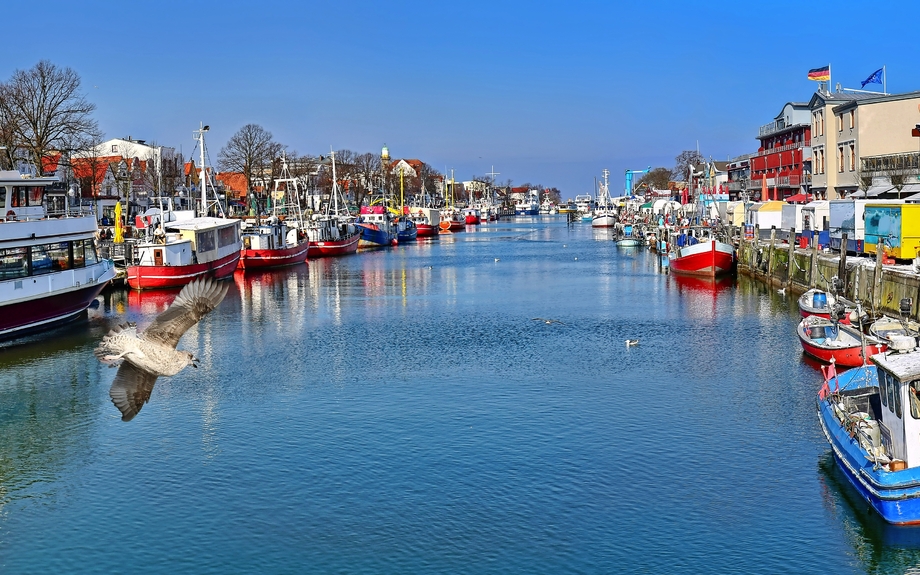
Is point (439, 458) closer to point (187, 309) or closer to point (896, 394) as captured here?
point (187, 309)

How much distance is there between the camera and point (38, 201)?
4275 centimetres

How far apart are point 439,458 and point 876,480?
984 centimetres

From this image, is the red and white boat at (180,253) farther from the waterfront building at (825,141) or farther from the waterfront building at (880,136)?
the waterfront building at (825,141)

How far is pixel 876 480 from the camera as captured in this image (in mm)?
18781

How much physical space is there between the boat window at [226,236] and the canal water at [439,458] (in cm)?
2044

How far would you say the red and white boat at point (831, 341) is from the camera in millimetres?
30641

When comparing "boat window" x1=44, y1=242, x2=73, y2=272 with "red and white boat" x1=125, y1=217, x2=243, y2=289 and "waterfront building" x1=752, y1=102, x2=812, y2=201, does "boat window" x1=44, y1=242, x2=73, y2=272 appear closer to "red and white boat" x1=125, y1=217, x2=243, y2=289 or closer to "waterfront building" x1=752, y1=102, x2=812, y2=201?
"red and white boat" x1=125, y1=217, x2=243, y2=289

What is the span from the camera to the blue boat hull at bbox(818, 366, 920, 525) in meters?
18.3

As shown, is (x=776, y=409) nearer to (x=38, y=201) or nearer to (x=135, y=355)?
(x=135, y=355)

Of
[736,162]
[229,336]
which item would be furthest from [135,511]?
[736,162]

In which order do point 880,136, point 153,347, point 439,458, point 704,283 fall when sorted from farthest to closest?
point 880,136 → point 704,283 → point 439,458 → point 153,347

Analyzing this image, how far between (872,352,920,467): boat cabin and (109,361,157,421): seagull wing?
1391cm

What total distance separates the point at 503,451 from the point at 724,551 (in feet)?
23.1

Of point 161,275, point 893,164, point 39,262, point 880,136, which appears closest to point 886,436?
point 39,262
